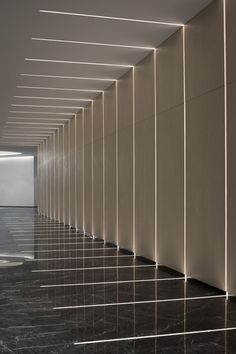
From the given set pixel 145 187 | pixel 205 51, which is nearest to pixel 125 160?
pixel 145 187

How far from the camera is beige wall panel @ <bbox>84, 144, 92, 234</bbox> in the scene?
65.2 feet

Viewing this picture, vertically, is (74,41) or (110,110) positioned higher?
(74,41)

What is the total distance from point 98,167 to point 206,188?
9518mm

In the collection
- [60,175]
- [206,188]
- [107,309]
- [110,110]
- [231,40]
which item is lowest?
[107,309]

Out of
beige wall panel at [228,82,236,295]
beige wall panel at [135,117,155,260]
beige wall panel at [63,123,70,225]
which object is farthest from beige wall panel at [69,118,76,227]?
beige wall panel at [228,82,236,295]

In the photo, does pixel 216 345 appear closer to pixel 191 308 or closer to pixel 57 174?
pixel 191 308

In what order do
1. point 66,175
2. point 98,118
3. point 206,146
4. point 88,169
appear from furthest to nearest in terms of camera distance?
point 66,175 < point 88,169 < point 98,118 < point 206,146

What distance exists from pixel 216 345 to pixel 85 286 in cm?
407

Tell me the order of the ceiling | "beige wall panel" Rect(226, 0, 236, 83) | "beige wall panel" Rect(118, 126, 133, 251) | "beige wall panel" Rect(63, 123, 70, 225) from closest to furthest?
"beige wall panel" Rect(226, 0, 236, 83)
the ceiling
"beige wall panel" Rect(118, 126, 133, 251)
"beige wall panel" Rect(63, 123, 70, 225)

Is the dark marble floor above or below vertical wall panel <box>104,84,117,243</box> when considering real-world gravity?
below

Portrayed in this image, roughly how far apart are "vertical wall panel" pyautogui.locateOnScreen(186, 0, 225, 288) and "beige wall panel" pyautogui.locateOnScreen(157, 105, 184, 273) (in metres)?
0.43

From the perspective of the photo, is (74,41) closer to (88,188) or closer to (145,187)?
(145,187)

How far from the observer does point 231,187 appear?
839 centimetres

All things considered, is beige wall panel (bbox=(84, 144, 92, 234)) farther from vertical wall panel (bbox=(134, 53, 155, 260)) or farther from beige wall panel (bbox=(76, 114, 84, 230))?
vertical wall panel (bbox=(134, 53, 155, 260))
